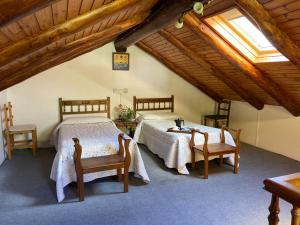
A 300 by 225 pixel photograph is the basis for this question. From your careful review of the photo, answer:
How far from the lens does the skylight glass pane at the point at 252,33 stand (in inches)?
134

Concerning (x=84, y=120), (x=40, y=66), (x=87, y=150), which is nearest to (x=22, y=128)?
(x=84, y=120)

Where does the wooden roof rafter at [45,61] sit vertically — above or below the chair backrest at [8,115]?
above

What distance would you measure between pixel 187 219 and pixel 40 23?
2280mm

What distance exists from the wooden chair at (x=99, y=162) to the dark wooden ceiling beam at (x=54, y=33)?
1.40 metres

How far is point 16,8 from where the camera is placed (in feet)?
2.88

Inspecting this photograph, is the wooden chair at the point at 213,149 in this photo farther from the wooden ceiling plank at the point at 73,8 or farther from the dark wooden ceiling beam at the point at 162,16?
the wooden ceiling plank at the point at 73,8

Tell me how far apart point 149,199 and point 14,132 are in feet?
8.97

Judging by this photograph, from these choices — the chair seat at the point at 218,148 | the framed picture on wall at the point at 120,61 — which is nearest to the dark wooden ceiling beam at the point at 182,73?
the framed picture on wall at the point at 120,61

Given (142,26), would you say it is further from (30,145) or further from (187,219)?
(30,145)

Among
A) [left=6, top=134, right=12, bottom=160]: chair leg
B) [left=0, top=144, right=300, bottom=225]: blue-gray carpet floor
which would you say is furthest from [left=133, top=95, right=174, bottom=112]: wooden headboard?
[left=6, top=134, right=12, bottom=160]: chair leg

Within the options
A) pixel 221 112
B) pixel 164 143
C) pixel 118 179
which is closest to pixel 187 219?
pixel 118 179

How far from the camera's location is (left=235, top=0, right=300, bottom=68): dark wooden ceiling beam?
8.09 feet

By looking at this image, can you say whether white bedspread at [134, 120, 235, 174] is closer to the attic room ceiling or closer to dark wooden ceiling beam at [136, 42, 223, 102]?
the attic room ceiling

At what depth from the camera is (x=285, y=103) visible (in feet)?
13.5
